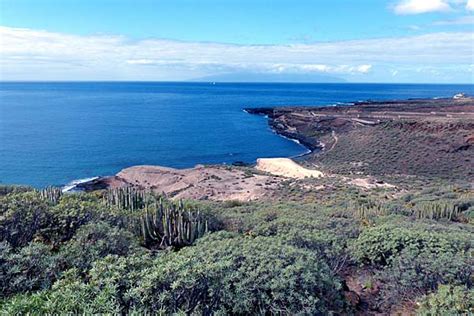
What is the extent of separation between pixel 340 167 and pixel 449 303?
117 feet

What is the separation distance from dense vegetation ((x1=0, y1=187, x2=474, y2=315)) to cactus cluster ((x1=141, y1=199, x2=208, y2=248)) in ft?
0.09

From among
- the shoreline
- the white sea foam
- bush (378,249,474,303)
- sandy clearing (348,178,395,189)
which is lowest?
the white sea foam

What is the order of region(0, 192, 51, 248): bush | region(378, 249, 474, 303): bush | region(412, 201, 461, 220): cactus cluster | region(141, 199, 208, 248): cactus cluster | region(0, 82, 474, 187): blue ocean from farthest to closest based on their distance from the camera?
region(0, 82, 474, 187): blue ocean
region(412, 201, 461, 220): cactus cluster
region(141, 199, 208, 248): cactus cluster
region(0, 192, 51, 248): bush
region(378, 249, 474, 303): bush

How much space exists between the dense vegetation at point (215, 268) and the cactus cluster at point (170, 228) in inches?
1.1

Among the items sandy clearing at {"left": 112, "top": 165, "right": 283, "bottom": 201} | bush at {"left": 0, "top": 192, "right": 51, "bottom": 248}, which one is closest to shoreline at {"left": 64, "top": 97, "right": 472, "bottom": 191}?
sandy clearing at {"left": 112, "top": 165, "right": 283, "bottom": 201}

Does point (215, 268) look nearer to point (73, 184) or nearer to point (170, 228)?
point (170, 228)

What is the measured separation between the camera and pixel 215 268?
5.58m

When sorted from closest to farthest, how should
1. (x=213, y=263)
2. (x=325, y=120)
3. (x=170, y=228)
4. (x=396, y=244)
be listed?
(x=213, y=263), (x=396, y=244), (x=170, y=228), (x=325, y=120)

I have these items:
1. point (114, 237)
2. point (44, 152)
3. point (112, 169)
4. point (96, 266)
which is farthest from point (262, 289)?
point (44, 152)

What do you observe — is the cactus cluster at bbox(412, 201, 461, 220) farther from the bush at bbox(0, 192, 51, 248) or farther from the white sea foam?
the white sea foam

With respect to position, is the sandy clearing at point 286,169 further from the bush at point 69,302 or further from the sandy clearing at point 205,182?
the bush at point 69,302

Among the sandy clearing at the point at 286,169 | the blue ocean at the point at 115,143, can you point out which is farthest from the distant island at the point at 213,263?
the blue ocean at the point at 115,143

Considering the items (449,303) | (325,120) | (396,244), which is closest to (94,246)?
(449,303)

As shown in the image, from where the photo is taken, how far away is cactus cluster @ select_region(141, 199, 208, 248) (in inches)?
366
